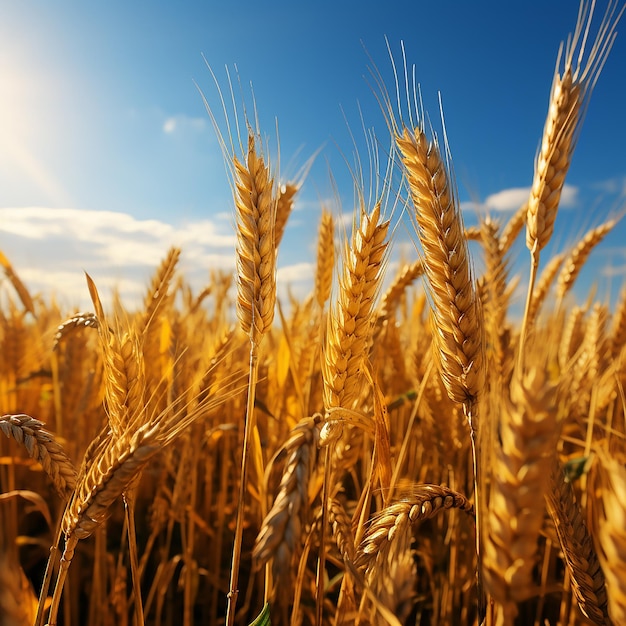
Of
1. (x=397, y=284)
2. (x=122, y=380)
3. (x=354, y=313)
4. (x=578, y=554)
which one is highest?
(x=397, y=284)

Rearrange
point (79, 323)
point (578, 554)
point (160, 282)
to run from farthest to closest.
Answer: point (160, 282)
point (79, 323)
point (578, 554)

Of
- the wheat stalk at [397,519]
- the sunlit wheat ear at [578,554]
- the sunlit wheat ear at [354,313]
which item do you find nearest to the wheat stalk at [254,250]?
the sunlit wheat ear at [354,313]

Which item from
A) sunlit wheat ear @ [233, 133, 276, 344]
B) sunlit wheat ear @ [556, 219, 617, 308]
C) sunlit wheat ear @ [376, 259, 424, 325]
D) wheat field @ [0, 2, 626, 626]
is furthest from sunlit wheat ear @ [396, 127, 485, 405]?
sunlit wheat ear @ [556, 219, 617, 308]

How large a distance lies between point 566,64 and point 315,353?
135 cm

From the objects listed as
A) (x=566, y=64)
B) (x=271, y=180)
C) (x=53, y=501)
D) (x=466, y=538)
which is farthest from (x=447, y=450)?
(x=53, y=501)

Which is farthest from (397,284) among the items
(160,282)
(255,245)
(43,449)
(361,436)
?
(43,449)

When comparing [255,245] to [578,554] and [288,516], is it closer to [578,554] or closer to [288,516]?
[288,516]

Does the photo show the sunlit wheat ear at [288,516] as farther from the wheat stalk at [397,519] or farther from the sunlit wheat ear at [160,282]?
the sunlit wheat ear at [160,282]

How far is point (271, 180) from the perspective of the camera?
4.32 ft

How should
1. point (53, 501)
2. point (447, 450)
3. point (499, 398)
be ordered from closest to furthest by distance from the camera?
point (499, 398), point (447, 450), point (53, 501)

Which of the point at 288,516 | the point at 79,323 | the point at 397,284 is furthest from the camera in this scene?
the point at 397,284

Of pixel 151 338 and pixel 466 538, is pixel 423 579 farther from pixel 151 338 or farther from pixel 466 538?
pixel 151 338

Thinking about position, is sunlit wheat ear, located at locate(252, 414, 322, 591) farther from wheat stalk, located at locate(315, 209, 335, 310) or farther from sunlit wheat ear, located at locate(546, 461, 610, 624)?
wheat stalk, located at locate(315, 209, 335, 310)

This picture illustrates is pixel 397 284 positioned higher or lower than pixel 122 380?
higher
